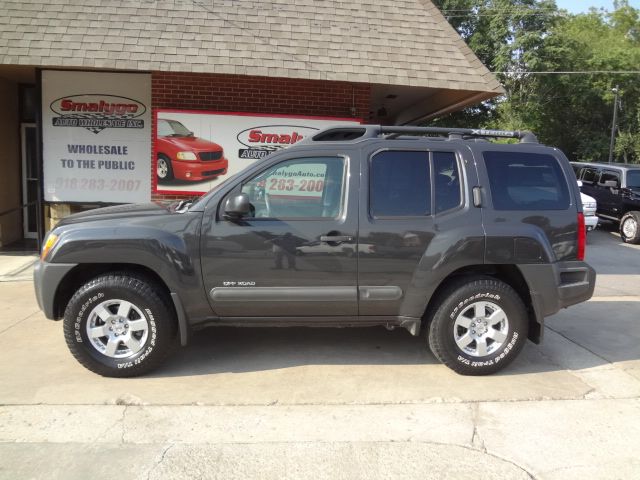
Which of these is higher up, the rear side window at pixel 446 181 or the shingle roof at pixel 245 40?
the shingle roof at pixel 245 40

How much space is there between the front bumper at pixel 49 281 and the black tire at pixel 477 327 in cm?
304

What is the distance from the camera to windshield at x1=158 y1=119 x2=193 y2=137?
862 cm

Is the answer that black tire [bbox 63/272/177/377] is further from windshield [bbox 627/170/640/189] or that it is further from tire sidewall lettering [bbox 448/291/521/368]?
windshield [bbox 627/170/640/189]

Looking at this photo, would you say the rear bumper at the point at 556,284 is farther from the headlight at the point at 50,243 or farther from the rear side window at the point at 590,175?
the rear side window at the point at 590,175

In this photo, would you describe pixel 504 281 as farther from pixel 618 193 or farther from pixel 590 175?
pixel 590 175

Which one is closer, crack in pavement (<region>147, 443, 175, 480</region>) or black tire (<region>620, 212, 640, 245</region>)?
crack in pavement (<region>147, 443, 175, 480</region>)

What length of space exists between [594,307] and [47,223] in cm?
846

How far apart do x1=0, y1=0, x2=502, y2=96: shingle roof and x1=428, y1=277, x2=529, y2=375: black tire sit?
14.7ft

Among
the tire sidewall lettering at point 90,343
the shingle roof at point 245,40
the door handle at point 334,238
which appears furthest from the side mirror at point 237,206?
the shingle roof at point 245,40

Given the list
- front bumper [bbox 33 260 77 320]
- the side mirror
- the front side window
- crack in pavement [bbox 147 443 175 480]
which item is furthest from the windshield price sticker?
crack in pavement [bbox 147 443 175 480]

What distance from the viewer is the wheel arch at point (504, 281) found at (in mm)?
4602

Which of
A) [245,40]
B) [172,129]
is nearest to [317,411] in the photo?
[172,129]

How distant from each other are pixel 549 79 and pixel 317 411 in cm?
2971

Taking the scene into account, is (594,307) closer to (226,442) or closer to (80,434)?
(226,442)
